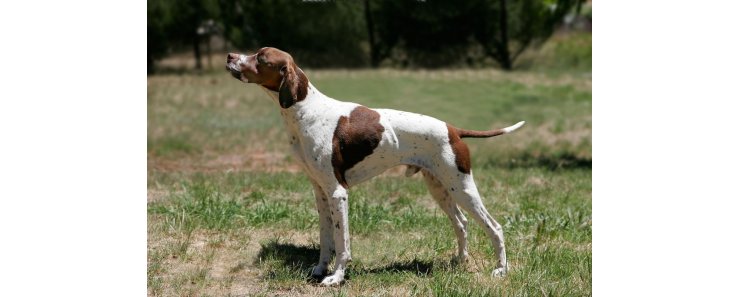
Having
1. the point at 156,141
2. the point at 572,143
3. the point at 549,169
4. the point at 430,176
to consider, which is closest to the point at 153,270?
the point at 430,176

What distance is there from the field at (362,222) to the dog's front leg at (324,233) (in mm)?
124

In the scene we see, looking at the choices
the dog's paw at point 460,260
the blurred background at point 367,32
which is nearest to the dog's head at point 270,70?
the dog's paw at point 460,260

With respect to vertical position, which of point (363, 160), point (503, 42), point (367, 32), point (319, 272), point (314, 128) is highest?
point (314, 128)

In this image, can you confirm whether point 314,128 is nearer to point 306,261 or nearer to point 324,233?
point 324,233

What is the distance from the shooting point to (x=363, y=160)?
18.4 feet

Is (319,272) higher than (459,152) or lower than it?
lower

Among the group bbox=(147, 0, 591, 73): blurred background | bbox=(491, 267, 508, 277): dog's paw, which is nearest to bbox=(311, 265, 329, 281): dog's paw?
bbox=(491, 267, 508, 277): dog's paw

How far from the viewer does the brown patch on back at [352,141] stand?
5.52 meters

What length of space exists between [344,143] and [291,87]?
52 centimetres

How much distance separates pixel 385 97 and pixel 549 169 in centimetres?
841

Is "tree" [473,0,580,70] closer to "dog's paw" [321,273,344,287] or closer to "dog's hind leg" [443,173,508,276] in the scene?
"dog's hind leg" [443,173,508,276]

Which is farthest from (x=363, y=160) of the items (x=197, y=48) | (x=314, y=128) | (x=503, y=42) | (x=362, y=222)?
(x=503, y=42)

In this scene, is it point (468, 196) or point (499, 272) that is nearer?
point (468, 196)

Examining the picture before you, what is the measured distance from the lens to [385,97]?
19.8 m
